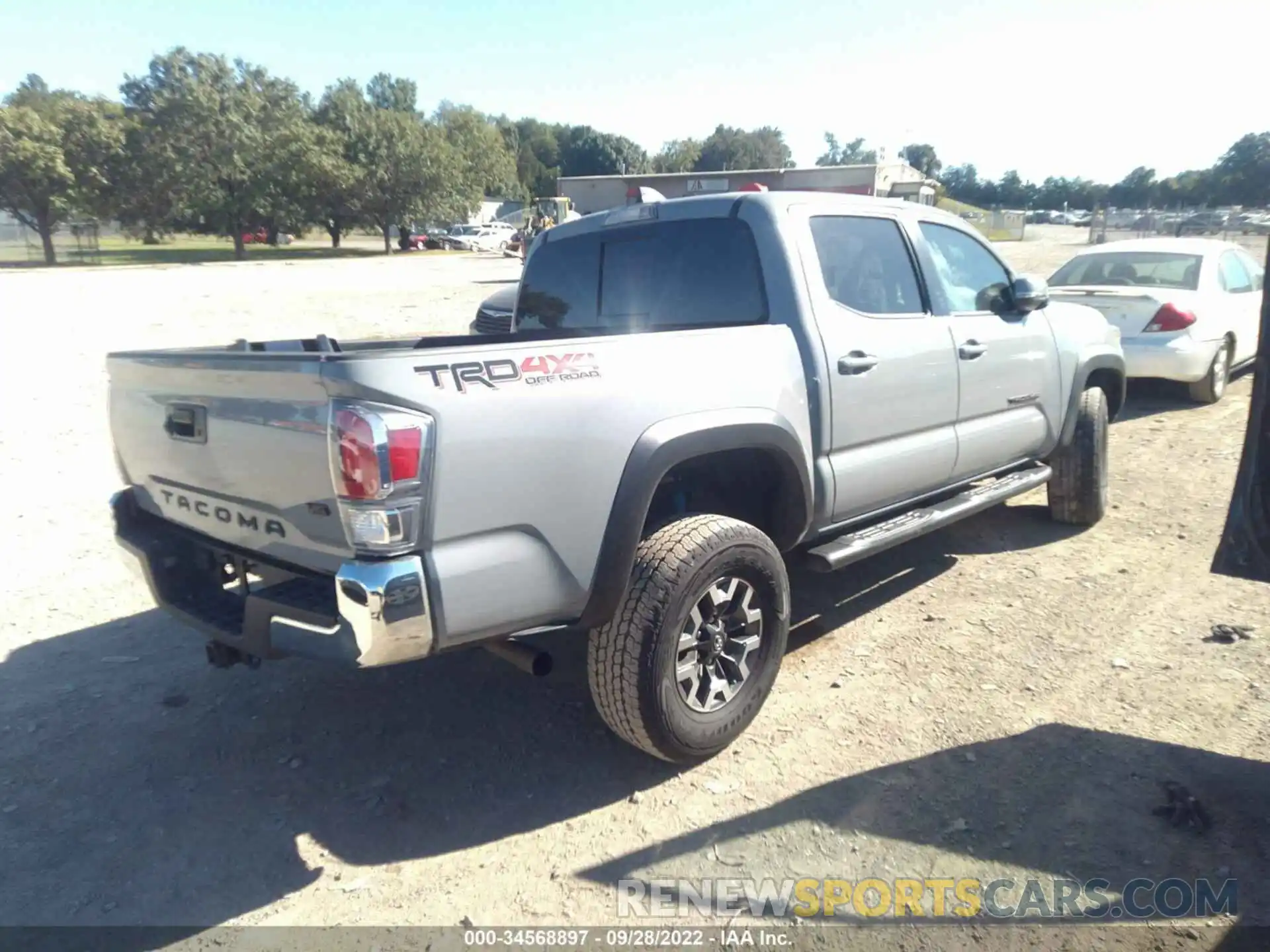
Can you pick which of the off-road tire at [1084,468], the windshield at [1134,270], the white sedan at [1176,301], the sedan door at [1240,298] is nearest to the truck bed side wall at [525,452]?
the off-road tire at [1084,468]

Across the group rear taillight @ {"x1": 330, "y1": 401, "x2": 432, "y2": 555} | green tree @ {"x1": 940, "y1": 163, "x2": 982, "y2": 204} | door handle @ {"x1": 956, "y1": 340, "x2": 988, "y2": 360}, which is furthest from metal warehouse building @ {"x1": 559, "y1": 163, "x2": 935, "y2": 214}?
green tree @ {"x1": 940, "y1": 163, "x2": 982, "y2": 204}

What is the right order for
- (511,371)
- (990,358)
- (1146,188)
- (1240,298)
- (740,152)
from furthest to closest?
(740,152), (1146,188), (1240,298), (990,358), (511,371)

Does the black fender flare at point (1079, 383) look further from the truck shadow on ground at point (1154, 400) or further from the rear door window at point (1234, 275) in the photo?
the rear door window at point (1234, 275)

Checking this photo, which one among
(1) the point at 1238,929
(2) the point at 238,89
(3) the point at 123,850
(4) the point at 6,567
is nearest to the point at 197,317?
(4) the point at 6,567

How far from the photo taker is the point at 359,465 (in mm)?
2393

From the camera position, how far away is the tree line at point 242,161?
149 feet

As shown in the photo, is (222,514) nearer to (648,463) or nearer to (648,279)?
(648,463)

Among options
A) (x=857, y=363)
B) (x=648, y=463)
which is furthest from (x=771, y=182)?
(x=648, y=463)

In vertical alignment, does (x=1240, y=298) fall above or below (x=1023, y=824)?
above

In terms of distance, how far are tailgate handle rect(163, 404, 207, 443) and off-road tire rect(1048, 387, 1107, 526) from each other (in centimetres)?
473

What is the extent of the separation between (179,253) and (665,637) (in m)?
58.2

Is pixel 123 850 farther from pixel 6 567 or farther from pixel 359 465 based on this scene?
pixel 6 567

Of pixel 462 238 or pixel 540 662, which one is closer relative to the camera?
pixel 540 662

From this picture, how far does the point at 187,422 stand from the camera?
3.00 metres
